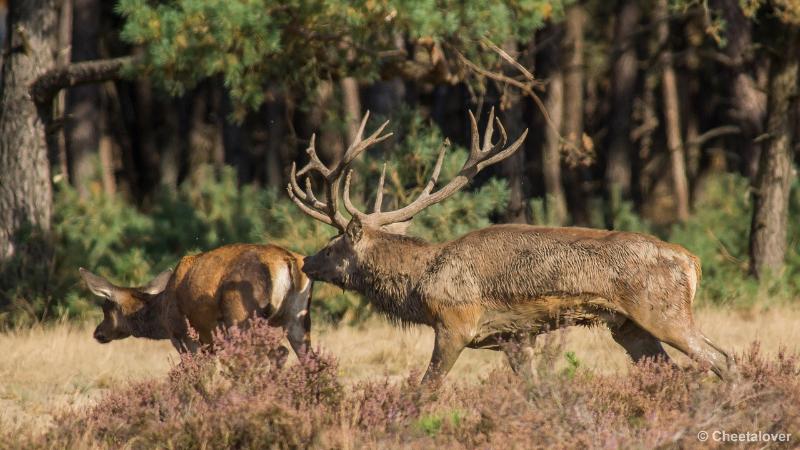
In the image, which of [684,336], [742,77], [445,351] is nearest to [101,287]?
[445,351]

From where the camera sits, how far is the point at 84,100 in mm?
20484

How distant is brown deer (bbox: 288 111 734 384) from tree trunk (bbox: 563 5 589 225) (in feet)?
41.1

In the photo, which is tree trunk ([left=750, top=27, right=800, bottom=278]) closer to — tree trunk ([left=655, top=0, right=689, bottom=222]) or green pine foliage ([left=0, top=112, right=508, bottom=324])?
green pine foliage ([left=0, top=112, right=508, bottom=324])

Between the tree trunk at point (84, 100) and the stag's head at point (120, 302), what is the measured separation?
885cm

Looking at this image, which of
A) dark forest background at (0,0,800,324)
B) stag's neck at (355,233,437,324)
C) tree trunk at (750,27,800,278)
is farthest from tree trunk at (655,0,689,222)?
stag's neck at (355,233,437,324)

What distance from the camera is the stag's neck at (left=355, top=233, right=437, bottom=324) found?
877cm

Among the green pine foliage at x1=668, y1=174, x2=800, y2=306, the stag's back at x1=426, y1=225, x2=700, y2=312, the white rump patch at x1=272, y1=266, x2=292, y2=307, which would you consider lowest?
the green pine foliage at x1=668, y1=174, x2=800, y2=306

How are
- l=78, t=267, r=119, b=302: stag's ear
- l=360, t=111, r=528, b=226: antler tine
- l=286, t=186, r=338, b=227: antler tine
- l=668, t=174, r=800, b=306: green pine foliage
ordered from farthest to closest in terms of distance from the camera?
l=668, t=174, r=800, b=306: green pine foliage < l=78, t=267, r=119, b=302: stag's ear < l=360, t=111, r=528, b=226: antler tine < l=286, t=186, r=338, b=227: antler tine

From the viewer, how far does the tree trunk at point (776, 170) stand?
14367 millimetres

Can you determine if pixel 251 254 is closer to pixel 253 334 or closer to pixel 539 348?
pixel 253 334

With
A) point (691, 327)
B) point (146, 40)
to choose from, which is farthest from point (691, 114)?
point (691, 327)

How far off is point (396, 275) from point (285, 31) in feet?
13.1

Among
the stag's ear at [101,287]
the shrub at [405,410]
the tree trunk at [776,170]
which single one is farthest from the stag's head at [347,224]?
the tree trunk at [776,170]

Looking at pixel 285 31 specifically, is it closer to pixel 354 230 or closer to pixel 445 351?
pixel 354 230
